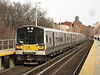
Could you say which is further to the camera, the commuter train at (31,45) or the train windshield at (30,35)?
the train windshield at (30,35)

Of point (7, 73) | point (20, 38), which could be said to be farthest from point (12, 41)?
point (7, 73)

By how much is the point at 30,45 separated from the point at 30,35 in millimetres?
936

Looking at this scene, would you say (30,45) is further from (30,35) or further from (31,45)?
(30,35)

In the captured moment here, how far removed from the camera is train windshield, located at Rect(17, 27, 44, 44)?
54.0 feet

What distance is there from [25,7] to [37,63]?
1346 inches

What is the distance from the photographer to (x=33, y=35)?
16703 millimetres

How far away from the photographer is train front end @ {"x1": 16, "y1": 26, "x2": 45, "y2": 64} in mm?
16047

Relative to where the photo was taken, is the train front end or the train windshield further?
the train windshield

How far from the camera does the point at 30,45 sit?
16188mm

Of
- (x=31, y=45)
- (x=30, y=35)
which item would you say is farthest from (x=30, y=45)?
(x=30, y=35)

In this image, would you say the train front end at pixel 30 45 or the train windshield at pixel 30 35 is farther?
the train windshield at pixel 30 35

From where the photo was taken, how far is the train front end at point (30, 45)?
1605 centimetres

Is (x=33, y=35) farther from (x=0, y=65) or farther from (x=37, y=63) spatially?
(x=0, y=65)

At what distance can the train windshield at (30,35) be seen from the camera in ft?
54.0
